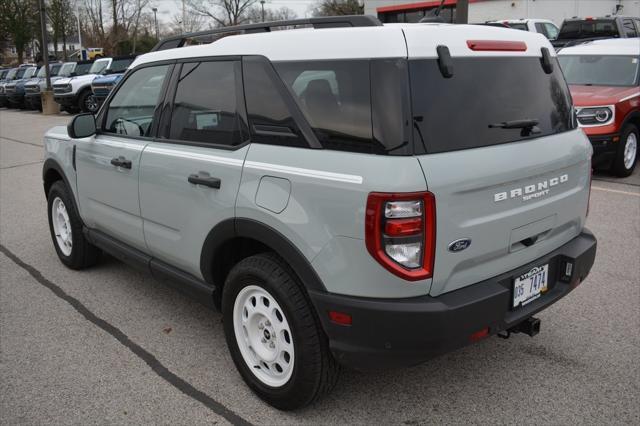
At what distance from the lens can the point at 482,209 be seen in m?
2.48

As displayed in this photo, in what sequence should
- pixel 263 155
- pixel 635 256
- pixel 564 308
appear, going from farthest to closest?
1. pixel 635 256
2. pixel 564 308
3. pixel 263 155

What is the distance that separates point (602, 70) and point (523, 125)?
301 inches

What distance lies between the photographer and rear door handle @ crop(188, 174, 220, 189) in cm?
296

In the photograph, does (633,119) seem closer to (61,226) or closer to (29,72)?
(61,226)

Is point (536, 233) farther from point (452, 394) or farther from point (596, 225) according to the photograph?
point (596, 225)

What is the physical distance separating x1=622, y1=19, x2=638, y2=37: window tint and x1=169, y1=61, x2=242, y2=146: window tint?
1586cm

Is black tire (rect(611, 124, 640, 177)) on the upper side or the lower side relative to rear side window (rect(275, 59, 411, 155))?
lower

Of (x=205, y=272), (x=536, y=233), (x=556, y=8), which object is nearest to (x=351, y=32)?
(x=536, y=233)

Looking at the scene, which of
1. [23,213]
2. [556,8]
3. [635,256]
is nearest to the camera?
[635,256]

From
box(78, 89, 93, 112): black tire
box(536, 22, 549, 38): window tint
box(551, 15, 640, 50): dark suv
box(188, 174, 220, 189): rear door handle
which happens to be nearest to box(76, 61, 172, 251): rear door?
box(188, 174, 220, 189): rear door handle

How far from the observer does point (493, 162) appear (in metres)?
2.54

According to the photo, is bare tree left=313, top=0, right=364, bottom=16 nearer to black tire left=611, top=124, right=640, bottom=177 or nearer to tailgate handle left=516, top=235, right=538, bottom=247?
black tire left=611, top=124, right=640, bottom=177

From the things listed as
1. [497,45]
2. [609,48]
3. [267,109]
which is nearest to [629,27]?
[609,48]

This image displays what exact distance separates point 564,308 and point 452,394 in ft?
4.72
